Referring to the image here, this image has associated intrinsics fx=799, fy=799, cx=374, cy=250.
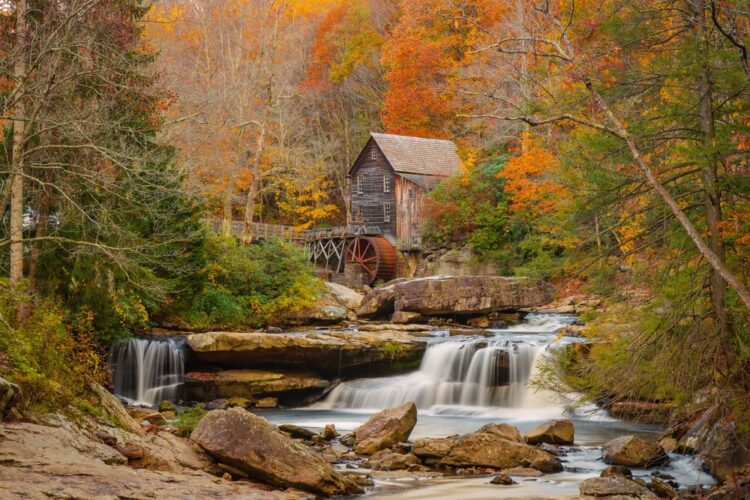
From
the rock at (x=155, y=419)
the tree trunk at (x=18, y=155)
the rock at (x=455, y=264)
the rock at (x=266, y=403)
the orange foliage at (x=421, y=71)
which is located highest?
the orange foliage at (x=421, y=71)

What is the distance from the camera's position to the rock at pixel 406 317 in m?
23.6

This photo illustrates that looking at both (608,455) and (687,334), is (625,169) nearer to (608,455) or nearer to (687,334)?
(687,334)

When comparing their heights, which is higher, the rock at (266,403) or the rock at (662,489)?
the rock at (662,489)

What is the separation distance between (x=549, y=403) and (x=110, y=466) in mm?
11441

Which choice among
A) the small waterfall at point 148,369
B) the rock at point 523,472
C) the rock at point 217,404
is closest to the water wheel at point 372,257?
the small waterfall at point 148,369

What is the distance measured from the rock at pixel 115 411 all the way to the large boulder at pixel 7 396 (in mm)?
1957

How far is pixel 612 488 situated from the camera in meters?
9.31

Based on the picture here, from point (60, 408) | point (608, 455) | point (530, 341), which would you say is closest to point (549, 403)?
point (530, 341)

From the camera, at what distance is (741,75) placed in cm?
873

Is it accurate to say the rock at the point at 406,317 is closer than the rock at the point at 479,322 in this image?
Yes

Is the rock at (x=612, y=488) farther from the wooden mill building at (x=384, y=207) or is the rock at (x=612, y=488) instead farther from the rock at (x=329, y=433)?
the wooden mill building at (x=384, y=207)

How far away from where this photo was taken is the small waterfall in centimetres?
1761

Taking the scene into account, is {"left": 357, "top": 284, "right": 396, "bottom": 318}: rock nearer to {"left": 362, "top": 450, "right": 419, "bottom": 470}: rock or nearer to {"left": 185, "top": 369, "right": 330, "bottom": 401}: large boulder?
{"left": 185, "top": 369, "right": 330, "bottom": 401}: large boulder

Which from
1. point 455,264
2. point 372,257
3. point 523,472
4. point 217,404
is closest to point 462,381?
point 217,404
